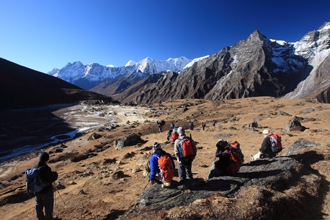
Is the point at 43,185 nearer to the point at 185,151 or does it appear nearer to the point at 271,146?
the point at 185,151

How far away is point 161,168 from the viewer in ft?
22.4

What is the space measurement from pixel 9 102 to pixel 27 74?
56.1m

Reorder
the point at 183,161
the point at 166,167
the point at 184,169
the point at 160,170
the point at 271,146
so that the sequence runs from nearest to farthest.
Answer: the point at 166,167 → the point at 160,170 → the point at 183,161 → the point at 184,169 → the point at 271,146

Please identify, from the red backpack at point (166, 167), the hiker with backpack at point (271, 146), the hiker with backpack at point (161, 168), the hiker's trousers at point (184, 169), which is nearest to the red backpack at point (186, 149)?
the hiker's trousers at point (184, 169)

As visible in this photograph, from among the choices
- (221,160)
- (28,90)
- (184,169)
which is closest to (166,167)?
(184,169)

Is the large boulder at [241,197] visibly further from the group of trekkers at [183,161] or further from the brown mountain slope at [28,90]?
the brown mountain slope at [28,90]

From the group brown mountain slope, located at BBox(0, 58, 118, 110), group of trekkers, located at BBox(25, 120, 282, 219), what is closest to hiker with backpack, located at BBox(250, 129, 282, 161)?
group of trekkers, located at BBox(25, 120, 282, 219)

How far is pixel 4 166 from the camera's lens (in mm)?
27250

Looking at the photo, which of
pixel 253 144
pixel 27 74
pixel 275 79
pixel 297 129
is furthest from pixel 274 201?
pixel 275 79

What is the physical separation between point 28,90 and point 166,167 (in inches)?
5323

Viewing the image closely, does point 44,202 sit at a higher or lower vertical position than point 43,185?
lower

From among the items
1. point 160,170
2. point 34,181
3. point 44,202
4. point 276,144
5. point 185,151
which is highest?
point 185,151

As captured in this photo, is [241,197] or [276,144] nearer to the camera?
[241,197]

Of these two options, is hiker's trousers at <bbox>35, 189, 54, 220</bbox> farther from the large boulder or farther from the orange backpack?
the orange backpack
